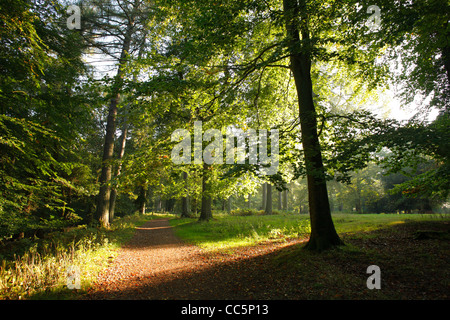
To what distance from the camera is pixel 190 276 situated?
5715 millimetres

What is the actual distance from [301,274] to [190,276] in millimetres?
2892

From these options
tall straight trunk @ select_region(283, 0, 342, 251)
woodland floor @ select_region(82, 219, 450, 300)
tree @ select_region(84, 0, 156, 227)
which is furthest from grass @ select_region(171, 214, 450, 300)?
tree @ select_region(84, 0, 156, 227)

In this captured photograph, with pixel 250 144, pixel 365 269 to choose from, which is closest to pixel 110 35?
pixel 250 144

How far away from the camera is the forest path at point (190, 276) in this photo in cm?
455

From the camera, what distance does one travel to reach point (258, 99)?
8797 mm

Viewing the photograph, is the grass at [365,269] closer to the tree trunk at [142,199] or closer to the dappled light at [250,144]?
the dappled light at [250,144]

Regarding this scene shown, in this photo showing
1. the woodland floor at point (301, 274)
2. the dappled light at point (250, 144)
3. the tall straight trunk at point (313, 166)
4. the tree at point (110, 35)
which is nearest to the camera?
the woodland floor at point (301, 274)

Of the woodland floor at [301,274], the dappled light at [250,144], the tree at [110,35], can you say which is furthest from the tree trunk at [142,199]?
the woodland floor at [301,274]

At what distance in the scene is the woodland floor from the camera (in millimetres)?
3844

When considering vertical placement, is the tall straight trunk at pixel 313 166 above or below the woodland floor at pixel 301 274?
above

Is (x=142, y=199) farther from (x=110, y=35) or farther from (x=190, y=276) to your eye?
(x=190, y=276)
